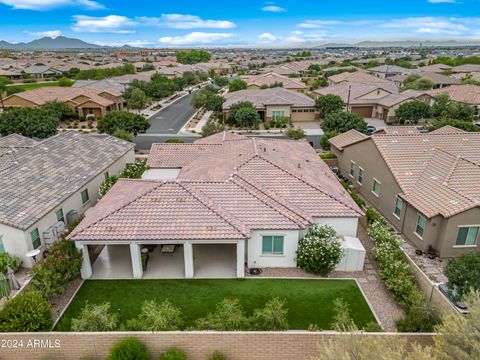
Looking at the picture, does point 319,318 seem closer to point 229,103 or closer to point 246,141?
point 246,141

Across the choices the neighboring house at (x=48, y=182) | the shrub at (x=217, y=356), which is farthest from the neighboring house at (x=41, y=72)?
the shrub at (x=217, y=356)

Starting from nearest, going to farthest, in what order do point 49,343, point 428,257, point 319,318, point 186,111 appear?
point 49,343
point 319,318
point 428,257
point 186,111

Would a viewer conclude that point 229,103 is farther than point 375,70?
No

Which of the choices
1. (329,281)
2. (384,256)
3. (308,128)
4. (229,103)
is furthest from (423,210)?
Result: (229,103)

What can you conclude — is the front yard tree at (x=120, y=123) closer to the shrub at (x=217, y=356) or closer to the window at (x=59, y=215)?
the window at (x=59, y=215)

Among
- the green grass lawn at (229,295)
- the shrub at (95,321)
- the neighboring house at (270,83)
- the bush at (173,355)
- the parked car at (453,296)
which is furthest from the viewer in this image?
the neighboring house at (270,83)

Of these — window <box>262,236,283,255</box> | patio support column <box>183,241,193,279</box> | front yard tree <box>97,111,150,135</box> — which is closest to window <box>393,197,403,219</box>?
window <box>262,236,283,255</box>

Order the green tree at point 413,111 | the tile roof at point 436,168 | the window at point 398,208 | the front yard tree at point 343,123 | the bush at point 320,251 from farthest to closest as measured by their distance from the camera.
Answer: the green tree at point 413,111
the front yard tree at point 343,123
the window at point 398,208
the tile roof at point 436,168
the bush at point 320,251
